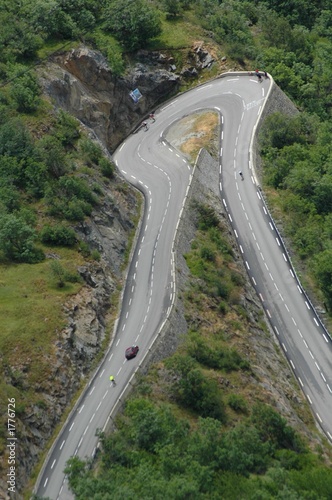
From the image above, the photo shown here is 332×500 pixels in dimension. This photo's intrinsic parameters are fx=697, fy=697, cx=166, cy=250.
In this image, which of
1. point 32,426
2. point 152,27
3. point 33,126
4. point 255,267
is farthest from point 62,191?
point 152,27

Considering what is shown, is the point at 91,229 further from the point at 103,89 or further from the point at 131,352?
the point at 103,89

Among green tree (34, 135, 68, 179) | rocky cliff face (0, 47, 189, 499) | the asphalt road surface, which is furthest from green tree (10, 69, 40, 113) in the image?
the asphalt road surface

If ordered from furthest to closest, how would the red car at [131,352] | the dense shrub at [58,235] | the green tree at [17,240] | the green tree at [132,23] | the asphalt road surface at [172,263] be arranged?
the green tree at [132,23] → the dense shrub at [58,235] → the green tree at [17,240] → the red car at [131,352] → the asphalt road surface at [172,263]

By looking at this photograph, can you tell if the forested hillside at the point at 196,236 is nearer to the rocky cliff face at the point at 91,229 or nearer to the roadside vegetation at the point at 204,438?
the roadside vegetation at the point at 204,438

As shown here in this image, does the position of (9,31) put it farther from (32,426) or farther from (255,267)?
(32,426)

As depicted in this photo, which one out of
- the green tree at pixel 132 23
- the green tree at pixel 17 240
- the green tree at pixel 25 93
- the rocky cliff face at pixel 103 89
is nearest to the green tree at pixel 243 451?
the green tree at pixel 17 240

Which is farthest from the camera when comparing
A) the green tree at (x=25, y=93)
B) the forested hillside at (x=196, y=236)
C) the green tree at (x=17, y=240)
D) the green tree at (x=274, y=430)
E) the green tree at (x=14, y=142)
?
the green tree at (x=25, y=93)

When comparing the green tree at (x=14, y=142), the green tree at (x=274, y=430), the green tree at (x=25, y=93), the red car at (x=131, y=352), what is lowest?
the green tree at (x=274, y=430)

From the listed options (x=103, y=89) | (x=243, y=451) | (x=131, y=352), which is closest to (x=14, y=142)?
(x=103, y=89)
